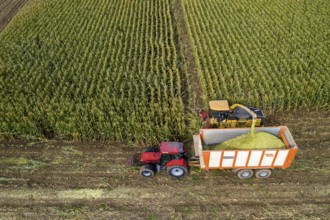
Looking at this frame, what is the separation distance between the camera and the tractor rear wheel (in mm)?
10266

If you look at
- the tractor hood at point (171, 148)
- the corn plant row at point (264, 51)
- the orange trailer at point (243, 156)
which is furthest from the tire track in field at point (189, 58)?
the tractor hood at point (171, 148)

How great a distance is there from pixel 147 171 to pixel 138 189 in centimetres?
73

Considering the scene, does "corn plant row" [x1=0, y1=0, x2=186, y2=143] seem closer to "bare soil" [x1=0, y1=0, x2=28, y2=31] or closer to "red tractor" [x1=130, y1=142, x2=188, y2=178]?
"bare soil" [x1=0, y1=0, x2=28, y2=31]

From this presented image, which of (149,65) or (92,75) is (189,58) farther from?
(92,75)

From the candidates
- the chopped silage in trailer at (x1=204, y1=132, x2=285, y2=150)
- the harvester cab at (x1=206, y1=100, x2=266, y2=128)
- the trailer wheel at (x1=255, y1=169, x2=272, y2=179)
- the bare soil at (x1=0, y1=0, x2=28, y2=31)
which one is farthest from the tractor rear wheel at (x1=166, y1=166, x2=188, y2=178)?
the bare soil at (x1=0, y1=0, x2=28, y2=31)

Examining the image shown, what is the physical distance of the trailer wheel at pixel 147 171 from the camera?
10.4 m

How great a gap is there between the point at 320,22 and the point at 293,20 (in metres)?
1.88

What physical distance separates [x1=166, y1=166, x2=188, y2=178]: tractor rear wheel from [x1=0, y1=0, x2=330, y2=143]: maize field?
2.02 m

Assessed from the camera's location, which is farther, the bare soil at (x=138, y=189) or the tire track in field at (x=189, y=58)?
the tire track in field at (x=189, y=58)

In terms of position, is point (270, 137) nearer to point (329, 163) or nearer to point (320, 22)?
point (329, 163)

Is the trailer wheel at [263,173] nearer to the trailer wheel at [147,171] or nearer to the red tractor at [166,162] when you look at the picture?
the red tractor at [166,162]

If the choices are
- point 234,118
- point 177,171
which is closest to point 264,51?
point 234,118

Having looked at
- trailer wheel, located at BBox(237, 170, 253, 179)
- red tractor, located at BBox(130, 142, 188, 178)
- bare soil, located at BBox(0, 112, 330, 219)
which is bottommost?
bare soil, located at BBox(0, 112, 330, 219)

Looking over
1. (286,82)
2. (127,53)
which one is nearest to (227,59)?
(286,82)
